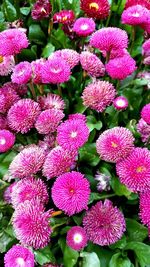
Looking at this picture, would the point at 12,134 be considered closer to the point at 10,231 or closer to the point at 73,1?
the point at 10,231

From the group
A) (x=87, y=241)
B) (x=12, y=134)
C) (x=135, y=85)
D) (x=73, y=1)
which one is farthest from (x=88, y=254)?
(x=73, y=1)

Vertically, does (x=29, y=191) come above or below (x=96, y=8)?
below

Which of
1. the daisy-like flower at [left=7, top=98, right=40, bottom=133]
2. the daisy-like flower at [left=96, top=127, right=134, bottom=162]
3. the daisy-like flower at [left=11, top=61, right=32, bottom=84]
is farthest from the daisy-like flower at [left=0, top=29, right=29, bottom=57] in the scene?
the daisy-like flower at [left=96, top=127, right=134, bottom=162]

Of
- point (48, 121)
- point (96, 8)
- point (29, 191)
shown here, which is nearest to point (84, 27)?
point (96, 8)

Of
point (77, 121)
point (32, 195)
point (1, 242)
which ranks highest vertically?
point (77, 121)

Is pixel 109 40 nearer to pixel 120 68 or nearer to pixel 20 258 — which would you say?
pixel 120 68

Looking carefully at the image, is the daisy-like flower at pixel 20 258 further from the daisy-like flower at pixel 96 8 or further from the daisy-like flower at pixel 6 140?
the daisy-like flower at pixel 96 8
